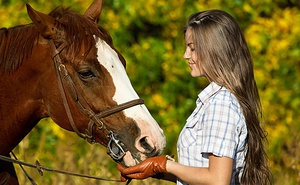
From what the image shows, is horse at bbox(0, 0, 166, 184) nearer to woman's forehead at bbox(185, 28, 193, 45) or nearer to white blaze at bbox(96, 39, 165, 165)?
white blaze at bbox(96, 39, 165, 165)

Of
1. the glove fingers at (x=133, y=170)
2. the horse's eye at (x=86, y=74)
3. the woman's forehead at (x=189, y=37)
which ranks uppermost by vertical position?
the woman's forehead at (x=189, y=37)

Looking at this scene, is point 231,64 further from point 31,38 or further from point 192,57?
point 31,38

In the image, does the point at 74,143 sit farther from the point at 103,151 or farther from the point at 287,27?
the point at 287,27

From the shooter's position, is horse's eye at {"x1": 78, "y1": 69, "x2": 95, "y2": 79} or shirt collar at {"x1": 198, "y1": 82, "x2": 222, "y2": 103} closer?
shirt collar at {"x1": 198, "y1": 82, "x2": 222, "y2": 103}

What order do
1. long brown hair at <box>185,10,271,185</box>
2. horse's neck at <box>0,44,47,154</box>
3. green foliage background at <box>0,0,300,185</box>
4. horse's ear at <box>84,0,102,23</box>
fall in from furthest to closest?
green foliage background at <box>0,0,300,185</box> < horse's ear at <box>84,0,102,23</box> < horse's neck at <box>0,44,47,154</box> < long brown hair at <box>185,10,271,185</box>

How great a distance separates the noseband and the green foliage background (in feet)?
9.40

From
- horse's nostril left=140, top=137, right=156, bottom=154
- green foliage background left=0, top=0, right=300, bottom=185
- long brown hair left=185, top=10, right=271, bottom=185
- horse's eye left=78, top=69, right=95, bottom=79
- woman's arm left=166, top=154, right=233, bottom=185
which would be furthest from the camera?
green foliage background left=0, top=0, right=300, bottom=185

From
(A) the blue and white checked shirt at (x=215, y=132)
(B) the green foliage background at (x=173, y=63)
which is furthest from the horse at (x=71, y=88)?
(B) the green foliage background at (x=173, y=63)

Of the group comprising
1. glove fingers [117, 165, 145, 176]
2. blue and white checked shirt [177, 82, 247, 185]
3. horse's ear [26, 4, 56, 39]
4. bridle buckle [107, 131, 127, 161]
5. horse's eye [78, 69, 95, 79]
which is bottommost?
glove fingers [117, 165, 145, 176]

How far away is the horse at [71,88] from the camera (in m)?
3.48

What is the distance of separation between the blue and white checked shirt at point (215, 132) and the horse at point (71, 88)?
33cm

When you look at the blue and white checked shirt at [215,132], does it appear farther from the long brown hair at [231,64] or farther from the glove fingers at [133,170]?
the glove fingers at [133,170]

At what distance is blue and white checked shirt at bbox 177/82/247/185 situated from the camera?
2945 millimetres

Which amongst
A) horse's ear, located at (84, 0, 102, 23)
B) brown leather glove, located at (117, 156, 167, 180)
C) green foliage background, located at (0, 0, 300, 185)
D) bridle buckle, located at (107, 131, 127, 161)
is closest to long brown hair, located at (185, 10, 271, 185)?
brown leather glove, located at (117, 156, 167, 180)
